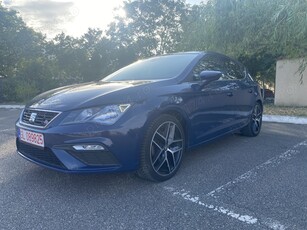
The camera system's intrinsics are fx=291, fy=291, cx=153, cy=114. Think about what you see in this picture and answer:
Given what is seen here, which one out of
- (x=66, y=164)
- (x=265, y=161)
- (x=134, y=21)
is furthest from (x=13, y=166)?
(x=134, y=21)

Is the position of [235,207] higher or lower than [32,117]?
lower

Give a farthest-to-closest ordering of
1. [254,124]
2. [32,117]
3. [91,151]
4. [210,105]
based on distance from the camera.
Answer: [254,124] → [210,105] → [32,117] → [91,151]

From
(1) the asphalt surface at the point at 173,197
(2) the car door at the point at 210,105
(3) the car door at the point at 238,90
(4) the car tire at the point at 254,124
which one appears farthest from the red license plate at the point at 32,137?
(4) the car tire at the point at 254,124

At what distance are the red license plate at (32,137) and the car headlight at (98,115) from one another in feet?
1.01

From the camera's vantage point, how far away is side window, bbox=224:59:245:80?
4591mm

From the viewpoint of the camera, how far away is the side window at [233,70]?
4.59 metres

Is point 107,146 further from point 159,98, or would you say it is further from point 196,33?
point 196,33

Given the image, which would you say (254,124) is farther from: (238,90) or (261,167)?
(261,167)

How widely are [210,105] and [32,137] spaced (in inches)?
86.8

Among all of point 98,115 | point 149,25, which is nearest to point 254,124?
point 98,115

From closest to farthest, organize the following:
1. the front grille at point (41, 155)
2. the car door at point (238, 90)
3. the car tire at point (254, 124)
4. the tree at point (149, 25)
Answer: the front grille at point (41, 155) < the car door at point (238, 90) < the car tire at point (254, 124) < the tree at point (149, 25)

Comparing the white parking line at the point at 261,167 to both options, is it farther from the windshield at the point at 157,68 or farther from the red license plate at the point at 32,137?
the red license plate at the point at 32,137

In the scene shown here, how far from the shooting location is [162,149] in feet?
10.6

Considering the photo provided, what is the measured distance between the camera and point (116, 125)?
278 centimetres
